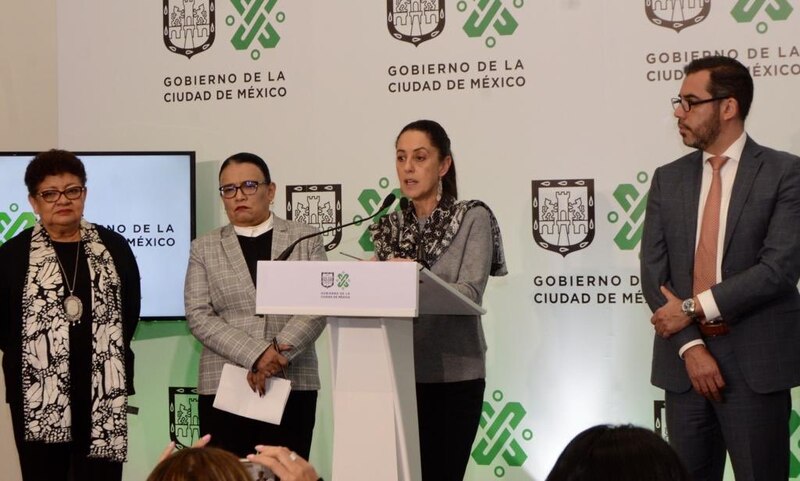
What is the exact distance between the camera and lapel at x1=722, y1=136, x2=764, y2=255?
3.10 m

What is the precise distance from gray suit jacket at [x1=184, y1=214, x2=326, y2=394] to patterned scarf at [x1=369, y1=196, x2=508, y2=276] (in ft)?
1.36

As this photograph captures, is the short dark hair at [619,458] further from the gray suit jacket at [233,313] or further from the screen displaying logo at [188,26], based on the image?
the screen displaying logo at [188,26]

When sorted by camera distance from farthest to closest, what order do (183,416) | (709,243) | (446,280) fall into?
1. (183,416)
2. (446,280)
3. (709,243)

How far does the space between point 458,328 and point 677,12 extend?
2.03 meters

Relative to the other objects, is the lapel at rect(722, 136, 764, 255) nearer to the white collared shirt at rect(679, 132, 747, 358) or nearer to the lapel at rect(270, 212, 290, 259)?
the white collared shirt at rect(679, 132, 747, 358)

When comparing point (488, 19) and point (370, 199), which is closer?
point (488, 19)

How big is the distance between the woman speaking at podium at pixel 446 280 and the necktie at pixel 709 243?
0.68 meters

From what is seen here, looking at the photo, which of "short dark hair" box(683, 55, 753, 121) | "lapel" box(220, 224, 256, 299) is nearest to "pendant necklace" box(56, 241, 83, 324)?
"lapel" box(220, 224, 256, 299)

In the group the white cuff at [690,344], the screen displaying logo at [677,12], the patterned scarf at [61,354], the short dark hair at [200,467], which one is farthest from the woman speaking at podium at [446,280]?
the short dark hair at [200,467]

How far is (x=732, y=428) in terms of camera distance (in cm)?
308

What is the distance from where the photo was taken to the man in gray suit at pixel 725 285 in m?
3.04

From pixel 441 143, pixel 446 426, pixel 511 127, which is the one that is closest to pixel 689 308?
pixel 446 426

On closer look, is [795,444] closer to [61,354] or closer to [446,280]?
[446,280]

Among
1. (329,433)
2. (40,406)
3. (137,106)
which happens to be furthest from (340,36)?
(40,406)
